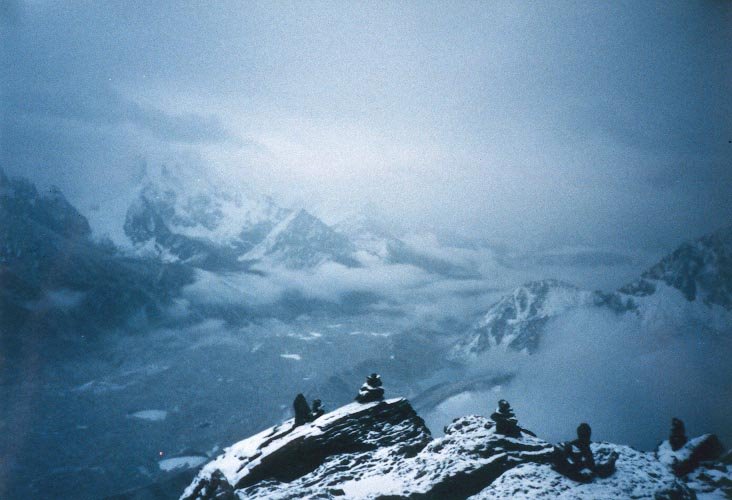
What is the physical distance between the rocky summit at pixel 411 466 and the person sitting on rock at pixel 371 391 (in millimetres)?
1138

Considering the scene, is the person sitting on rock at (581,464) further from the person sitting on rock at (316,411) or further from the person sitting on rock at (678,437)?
the person sitting on rock at (316,411)

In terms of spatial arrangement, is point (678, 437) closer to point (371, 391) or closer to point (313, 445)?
point (371, 391)

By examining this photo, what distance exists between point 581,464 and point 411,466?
42.1 feet

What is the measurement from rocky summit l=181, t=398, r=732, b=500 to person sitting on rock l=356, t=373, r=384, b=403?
1.14 m

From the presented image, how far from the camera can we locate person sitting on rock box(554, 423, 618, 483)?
29016 mm

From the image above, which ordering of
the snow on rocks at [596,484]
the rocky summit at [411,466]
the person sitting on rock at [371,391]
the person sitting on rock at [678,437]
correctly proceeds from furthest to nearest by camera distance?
the person sitting on rock at [678,437], the person sitting on rock at [371,391], the rocky summit at [411,466], the snow on rocks at [596,484]

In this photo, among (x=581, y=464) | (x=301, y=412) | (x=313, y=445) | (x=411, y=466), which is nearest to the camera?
(x=581, y=464)

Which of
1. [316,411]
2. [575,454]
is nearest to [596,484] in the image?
[575,454]

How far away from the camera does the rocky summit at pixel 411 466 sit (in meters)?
29.0

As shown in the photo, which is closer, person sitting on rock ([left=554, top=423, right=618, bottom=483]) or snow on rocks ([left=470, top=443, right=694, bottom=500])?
snow on rocks ([left=470, top=443, right=694, bottom=500])

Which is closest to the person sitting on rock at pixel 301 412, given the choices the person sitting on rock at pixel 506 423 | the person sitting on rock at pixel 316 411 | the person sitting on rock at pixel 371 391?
the person sitting on rock at pixel 316 411

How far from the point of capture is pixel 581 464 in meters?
29.5

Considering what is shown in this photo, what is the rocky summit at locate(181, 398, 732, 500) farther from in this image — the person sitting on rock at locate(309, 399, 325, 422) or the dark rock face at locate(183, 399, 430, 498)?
the person sitting on rock at locate(309, 399, 325, 422)

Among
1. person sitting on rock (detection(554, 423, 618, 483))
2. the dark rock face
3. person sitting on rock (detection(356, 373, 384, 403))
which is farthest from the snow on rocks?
person sitting on rock (detection(356, 373, 384, 403))
